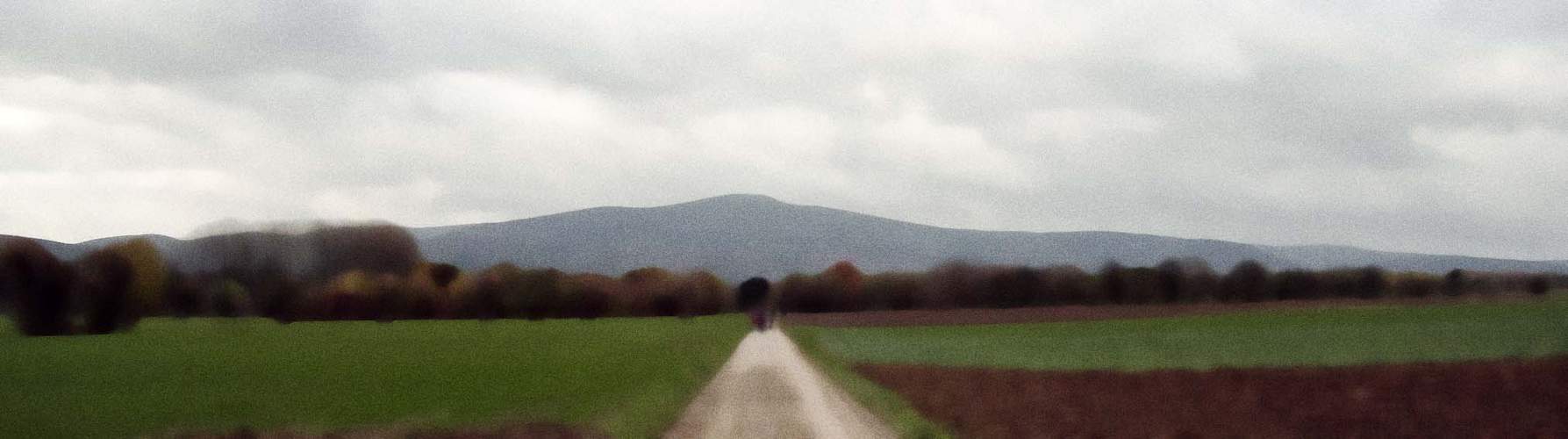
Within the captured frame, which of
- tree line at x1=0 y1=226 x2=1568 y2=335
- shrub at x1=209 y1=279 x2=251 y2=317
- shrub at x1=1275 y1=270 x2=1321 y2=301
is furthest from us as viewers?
shrub at x1=1275 y1=270 x2=1321 y2=301

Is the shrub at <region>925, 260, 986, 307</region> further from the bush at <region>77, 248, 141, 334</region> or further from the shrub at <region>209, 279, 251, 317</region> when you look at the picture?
the bush at <region>77, 248, 141, 334</region>

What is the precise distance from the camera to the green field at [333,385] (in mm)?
22562

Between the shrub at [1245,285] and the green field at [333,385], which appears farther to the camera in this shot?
the shrub at [1245,285]

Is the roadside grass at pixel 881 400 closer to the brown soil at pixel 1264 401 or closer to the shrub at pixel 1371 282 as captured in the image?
the brown soil at pixel 1264 401

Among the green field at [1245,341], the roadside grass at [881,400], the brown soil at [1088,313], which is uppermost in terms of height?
the brown soil at [1088,313]

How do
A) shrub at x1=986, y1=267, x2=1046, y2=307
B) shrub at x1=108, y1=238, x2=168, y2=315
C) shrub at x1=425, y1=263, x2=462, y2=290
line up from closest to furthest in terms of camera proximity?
shrub at x1=108, y1=238, x2=168, y2=315
shrub at x1=986, y1=267, x2=1046, y2=307
shrub at x1=425, y1=263, x2=462, y2=290

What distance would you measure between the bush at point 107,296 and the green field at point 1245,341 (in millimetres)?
40534

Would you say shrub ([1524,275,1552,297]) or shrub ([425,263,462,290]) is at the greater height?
shrub ([425,263,462,290])

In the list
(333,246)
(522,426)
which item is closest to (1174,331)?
(522,426)

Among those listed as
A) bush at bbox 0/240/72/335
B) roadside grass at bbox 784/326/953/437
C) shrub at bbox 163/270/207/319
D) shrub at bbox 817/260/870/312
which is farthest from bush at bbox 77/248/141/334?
shrub at bbox 817/260/870/312

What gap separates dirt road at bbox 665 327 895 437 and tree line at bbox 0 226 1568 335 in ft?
189

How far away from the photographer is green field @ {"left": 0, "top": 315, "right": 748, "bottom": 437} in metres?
22.6

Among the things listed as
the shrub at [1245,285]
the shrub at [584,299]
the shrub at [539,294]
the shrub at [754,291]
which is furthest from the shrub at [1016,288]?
the shrub at [539,294]

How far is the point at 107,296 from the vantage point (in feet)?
243
